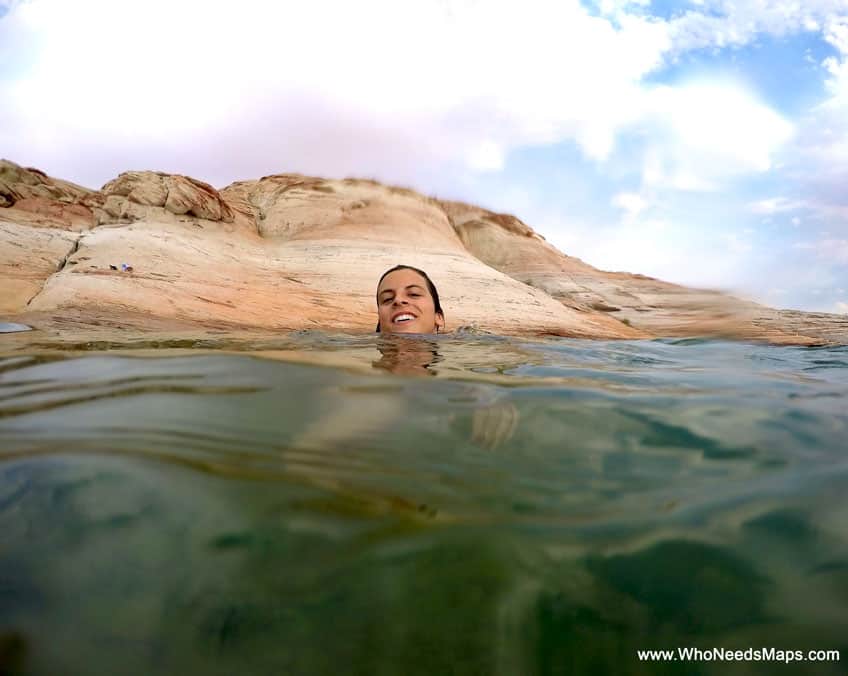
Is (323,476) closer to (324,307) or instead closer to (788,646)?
(788,646)

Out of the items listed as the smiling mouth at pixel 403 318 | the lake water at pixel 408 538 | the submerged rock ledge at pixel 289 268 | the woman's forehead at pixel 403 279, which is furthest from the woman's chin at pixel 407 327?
the lake water at pixel 408 538

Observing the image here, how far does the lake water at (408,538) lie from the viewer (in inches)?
27.3

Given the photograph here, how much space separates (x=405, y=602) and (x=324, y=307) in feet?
27.0

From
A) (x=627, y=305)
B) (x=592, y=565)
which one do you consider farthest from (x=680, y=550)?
(x=627, y=305)

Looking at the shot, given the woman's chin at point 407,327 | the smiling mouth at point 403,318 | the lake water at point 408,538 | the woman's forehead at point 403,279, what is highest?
the woman's forehead at point 403,279

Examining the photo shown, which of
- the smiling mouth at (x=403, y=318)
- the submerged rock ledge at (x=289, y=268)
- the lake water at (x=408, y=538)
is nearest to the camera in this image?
the lake water at (x=408, y=538)

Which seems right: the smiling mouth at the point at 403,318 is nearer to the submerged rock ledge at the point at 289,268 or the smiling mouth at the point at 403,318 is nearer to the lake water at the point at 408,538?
the submerged rock ledge at the point at 289,268

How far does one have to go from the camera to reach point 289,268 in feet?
39.9

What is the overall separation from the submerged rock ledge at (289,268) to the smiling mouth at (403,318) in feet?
6.78

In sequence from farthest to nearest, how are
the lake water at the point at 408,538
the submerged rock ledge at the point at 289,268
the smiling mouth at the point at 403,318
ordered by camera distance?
the submerged rock ledge at the point at 289,268
the smiling mouth at the point at 403,318
the lake water at the point at 408,538

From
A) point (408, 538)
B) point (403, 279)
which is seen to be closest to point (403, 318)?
point (403, 279)

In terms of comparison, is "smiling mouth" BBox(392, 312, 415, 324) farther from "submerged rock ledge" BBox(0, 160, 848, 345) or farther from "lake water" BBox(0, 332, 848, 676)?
"lake water" BBox(0, 332, 848, 676)

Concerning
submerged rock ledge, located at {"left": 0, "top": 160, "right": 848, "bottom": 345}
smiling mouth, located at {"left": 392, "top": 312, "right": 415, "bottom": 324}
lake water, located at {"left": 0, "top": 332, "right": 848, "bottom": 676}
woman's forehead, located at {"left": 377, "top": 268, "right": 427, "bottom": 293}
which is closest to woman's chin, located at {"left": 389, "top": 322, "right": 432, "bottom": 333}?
smiling mouth, located at {"left": 392, "top": 312, "right": 415, "bottom": 324}

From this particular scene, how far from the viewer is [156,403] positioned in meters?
1.57
